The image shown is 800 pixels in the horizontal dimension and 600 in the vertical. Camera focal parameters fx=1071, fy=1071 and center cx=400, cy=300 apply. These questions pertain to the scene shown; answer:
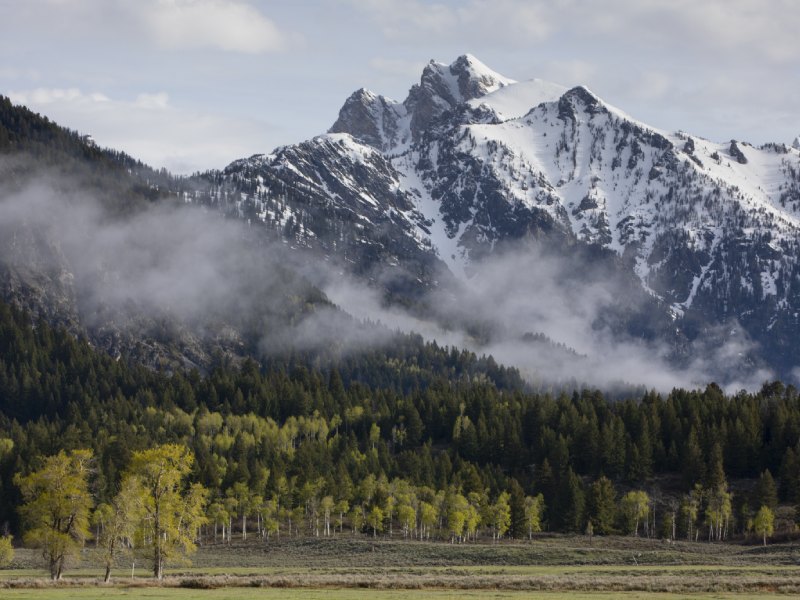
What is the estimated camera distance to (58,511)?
88.4 meters

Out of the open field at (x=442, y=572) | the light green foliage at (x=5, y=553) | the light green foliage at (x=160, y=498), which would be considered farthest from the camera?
the light green foliage at (x=5, y=553)

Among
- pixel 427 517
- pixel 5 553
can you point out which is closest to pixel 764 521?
pixel 427 517

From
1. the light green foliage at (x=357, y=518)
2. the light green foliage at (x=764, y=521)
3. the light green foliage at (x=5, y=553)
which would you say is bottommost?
the light green foliage at (x=5, y=553)

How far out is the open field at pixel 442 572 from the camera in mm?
71938

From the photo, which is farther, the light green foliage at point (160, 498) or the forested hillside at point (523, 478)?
the forested hillside at point (523, 478)

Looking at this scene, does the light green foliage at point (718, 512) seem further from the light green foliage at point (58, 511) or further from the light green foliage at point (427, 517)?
the light green foliage at point (58, 511)

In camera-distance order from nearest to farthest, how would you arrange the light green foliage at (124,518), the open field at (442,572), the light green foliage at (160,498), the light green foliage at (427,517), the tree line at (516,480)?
the open field at (442,572), the light green foliage at (124,518), the light green foliage at (160,498), the light green foliage at (427,517), the tree line at (516,480)

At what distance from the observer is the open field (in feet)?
236

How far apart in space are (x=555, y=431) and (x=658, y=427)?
19135 mm

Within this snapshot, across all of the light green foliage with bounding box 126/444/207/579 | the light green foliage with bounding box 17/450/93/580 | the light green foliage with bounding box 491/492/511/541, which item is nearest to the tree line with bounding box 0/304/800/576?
the light green foliage with bounding box 491/492/511/541

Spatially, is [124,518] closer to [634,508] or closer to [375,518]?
[375,518]

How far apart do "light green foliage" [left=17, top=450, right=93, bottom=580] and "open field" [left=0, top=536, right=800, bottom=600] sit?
2.99 meters

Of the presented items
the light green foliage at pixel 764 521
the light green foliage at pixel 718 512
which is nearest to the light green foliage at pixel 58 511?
the light green foliage at pixel 764 521

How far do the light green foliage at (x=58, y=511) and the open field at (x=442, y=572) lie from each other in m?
2.99
